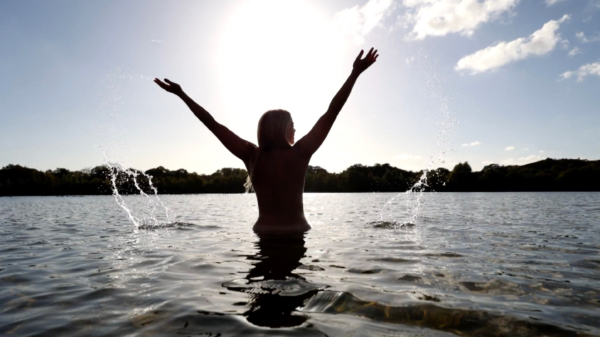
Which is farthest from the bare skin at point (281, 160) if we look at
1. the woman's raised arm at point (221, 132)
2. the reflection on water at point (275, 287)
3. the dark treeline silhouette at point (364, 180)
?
the dark treeline silhouette at point (364, 180)

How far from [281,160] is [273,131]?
1.35 ft

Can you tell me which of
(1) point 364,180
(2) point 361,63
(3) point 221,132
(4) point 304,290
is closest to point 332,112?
(2) point 361,63

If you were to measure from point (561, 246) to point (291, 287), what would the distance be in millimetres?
5287

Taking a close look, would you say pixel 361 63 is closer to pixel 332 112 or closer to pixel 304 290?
pixel 332 112

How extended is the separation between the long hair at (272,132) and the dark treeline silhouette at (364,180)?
7881cm

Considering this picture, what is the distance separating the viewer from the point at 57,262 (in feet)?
17.5

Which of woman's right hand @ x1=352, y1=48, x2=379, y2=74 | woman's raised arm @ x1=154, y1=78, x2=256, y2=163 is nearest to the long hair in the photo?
woman's raised arm @ x1=154, y1=78, x2=256, y2=163

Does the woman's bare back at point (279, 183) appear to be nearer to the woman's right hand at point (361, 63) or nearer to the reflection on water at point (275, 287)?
the reflection on water at point (275, 287)

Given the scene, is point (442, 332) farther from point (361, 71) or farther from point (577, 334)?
point (361, 71)

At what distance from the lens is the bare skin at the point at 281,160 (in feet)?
16.2

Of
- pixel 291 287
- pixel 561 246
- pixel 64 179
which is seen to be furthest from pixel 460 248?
pixel 64 179

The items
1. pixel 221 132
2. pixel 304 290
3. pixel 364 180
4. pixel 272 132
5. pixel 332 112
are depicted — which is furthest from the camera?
pixel 364 180

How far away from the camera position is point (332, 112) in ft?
15.9

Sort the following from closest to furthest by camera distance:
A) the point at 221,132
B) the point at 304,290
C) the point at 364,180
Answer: the point at 304,290 → the point at 221,132 → the point at 364,180
